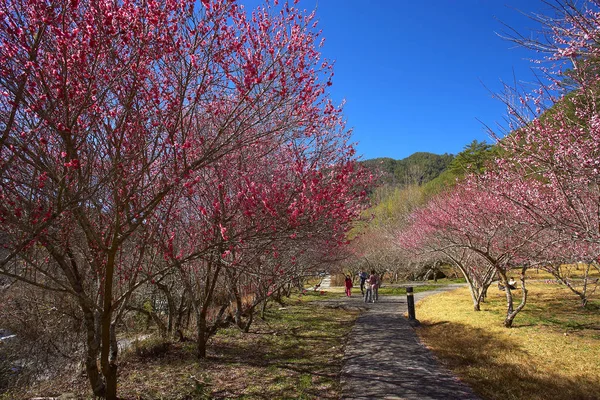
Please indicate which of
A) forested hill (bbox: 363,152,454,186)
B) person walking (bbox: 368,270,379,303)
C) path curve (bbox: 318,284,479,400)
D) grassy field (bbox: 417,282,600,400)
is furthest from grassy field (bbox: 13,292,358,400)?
forested hill (bbox: 363,152,454,186)

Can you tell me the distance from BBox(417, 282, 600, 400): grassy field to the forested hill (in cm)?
3919

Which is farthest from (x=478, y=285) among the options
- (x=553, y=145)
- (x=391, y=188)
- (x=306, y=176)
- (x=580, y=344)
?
(x=391, y=188)

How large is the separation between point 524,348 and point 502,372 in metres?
2.07

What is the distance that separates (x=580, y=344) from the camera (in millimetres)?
7812

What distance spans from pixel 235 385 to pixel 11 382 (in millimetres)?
4769

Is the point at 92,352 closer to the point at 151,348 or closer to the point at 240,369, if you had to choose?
the point at 240,369

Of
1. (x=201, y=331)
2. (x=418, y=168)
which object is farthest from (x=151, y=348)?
(x=418, y=168)

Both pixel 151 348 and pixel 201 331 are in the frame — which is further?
pixel 151 348

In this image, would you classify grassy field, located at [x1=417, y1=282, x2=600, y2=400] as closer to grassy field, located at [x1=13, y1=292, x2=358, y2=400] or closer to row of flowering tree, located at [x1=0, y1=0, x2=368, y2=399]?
grassy field, located at [x1=13, y1=292, x2=358, y2=400]

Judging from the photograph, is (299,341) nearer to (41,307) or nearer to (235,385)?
(235,385)

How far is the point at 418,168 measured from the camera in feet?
216

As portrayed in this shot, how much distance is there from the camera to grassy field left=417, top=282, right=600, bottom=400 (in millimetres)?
5680

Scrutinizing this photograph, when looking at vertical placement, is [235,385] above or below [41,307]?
below

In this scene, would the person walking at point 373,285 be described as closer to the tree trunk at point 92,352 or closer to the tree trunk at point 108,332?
the tree trunk at point 108,332
